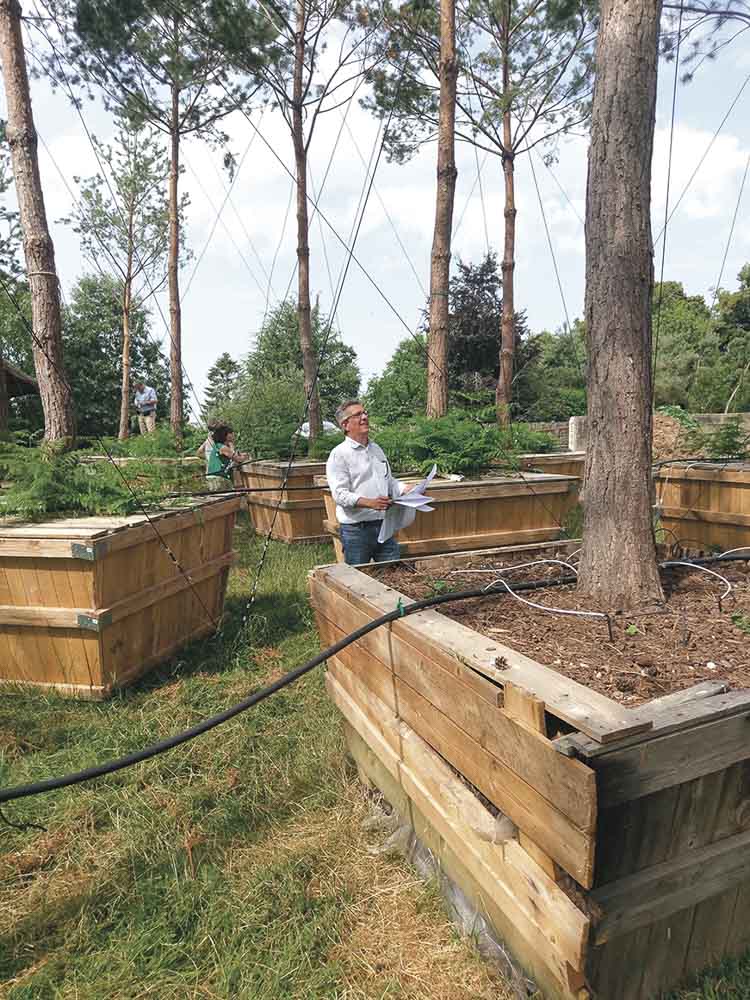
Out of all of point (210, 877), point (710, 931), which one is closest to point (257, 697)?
point (210, 877)

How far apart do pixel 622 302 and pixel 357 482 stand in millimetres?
2251

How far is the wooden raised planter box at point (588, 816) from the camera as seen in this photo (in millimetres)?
1688

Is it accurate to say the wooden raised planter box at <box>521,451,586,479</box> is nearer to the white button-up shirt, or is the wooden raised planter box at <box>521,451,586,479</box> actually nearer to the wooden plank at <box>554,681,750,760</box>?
the white button-up shirt

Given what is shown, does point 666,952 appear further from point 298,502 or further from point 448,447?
point 298,502

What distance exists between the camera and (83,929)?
246cm

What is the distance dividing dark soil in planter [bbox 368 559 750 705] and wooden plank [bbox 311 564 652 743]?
0.79 feet

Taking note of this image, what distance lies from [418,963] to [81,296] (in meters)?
35.4

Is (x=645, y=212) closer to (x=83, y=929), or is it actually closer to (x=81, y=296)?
(x=83, y=929)

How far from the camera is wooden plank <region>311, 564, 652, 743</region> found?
168 cm

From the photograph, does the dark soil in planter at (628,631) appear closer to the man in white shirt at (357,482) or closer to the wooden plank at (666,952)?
the wooden plank at (666,952)

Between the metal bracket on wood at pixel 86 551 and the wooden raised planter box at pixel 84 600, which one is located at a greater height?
the metal bracket on wood at pixel 86 551

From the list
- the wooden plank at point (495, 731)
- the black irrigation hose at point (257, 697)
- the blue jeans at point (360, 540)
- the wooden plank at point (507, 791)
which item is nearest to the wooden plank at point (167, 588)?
the blue jeans at point (360, 540)

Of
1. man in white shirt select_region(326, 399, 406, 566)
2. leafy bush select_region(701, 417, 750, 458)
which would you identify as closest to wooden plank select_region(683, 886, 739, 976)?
man in white shirt select_region(326, 399, 406, 566)

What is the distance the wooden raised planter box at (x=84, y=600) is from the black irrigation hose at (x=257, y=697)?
1218 millimetres
